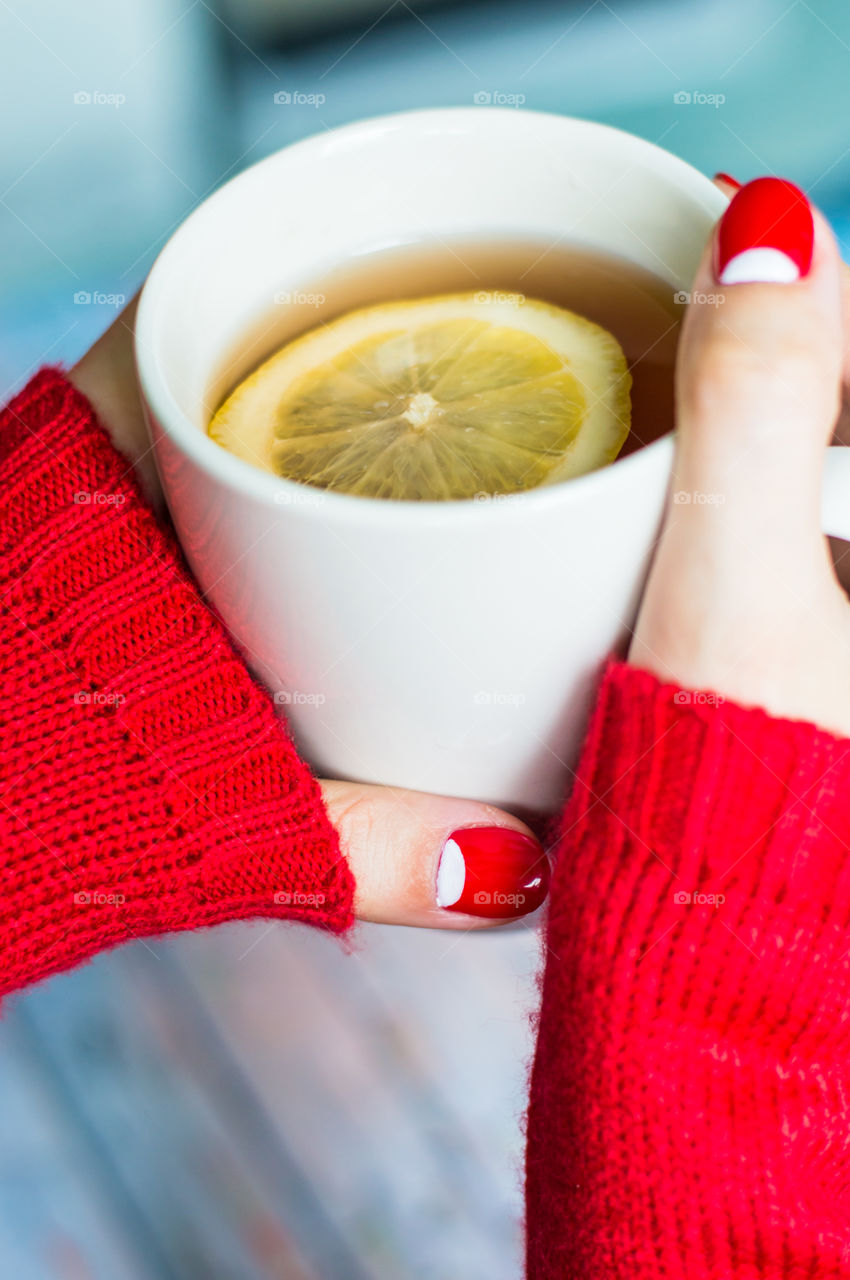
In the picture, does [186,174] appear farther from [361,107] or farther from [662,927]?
[662,927]

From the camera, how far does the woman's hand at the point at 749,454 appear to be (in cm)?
48

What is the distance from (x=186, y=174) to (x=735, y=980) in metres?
1.18

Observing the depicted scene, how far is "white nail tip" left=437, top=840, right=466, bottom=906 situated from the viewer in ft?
2.06

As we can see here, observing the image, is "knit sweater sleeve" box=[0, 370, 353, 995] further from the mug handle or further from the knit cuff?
the mug handle

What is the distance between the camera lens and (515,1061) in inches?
37.7

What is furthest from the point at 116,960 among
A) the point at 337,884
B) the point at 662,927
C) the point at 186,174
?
the point at 186,174
